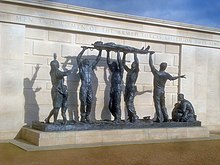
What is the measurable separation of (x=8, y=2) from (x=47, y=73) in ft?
8.69

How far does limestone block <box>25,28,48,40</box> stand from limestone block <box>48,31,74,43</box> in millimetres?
210

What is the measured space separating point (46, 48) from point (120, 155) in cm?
536

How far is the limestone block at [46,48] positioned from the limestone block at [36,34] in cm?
17

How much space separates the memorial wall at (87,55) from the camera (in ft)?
39.8

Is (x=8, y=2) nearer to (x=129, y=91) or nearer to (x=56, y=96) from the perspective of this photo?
(x=56, y=96)

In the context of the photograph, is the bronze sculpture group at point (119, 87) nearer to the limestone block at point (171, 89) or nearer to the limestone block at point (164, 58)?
the limestone block at point (171, 89)

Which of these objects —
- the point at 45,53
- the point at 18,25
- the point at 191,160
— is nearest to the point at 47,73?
the point at 45,53

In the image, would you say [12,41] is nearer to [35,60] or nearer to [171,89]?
[35,60]

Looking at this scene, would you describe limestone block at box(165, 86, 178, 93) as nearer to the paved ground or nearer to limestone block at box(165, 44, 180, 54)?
limestone block at box(165, 44, 180, 54)

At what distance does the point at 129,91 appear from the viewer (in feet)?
41.0

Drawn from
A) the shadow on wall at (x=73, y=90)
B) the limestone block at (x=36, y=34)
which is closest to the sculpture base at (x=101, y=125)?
the shadow on wall at (x=73, y=90)

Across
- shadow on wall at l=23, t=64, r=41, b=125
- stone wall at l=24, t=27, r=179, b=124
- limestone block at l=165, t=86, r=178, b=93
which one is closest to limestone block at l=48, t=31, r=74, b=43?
stone wall at l=24, t=27, r=179, b=124

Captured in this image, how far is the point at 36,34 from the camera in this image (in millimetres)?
12766

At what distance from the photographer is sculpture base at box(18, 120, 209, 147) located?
410 inches
